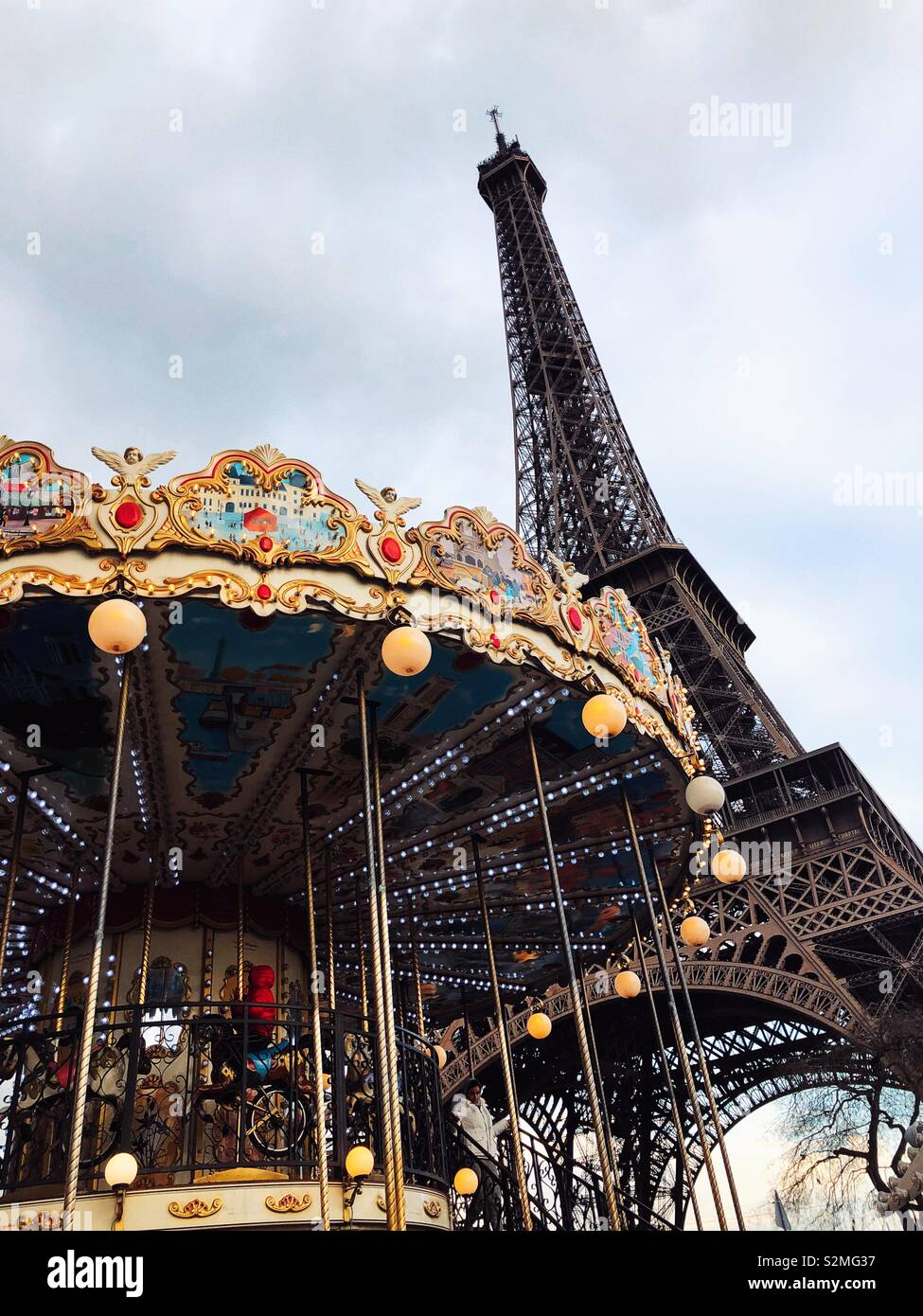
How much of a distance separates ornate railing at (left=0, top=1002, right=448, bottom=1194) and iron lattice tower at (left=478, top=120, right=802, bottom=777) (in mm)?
22679

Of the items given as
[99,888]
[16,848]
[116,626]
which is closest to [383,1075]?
[99,888]

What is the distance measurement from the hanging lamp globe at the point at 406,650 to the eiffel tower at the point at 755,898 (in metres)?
14.9

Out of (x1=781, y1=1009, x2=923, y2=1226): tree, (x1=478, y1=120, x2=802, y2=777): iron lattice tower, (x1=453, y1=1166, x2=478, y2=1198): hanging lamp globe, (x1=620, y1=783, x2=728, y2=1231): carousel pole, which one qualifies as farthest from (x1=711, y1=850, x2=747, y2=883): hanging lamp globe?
(x1=478, y1=120, x2=802, y2=777): iron lattice tower

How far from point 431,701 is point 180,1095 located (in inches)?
150

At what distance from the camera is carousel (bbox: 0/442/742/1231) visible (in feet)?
21.4

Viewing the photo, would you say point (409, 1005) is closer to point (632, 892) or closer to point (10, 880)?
point (632, 892)

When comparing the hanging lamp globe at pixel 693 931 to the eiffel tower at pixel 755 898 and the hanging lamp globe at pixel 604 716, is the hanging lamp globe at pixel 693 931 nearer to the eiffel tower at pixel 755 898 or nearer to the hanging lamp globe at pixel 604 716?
the hanging lamp globe at pixel 604 716

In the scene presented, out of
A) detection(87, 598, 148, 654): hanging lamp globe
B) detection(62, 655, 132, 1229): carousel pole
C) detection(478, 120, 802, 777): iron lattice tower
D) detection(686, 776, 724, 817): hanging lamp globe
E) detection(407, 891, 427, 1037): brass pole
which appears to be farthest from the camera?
detection(478, 120, 802, 777): iron lattice tower

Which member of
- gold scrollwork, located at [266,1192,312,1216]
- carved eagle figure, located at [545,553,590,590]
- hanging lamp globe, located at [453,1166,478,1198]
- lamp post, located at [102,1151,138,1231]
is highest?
carved eagle figure, located at [545,553,590,590]

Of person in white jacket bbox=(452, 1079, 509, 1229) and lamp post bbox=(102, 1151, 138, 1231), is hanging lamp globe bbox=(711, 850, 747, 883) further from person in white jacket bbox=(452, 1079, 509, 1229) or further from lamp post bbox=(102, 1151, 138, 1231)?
lamp post bbox=(102, 1151, 138, 1231)

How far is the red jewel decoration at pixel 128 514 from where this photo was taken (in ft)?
21.4

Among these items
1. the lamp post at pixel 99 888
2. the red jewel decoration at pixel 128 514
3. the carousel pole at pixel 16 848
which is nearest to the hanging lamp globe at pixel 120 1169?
the lamp post at pixel 99 888
